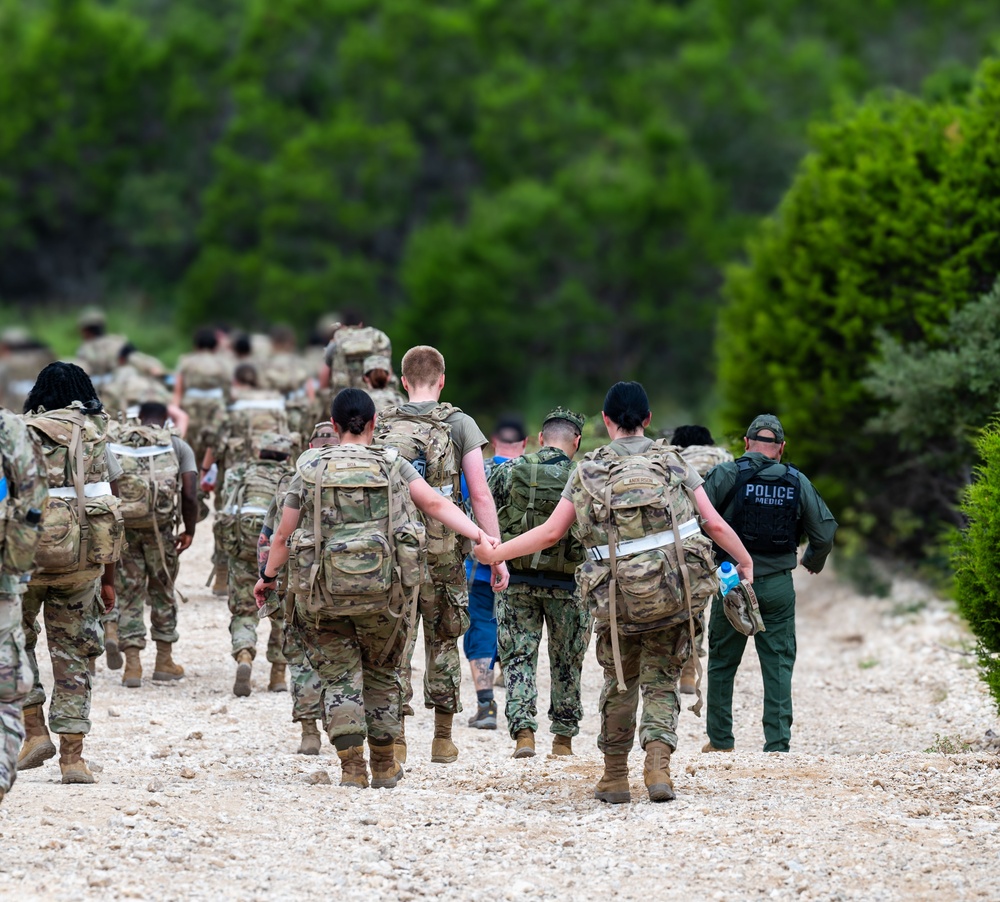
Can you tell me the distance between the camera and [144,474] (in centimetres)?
1149

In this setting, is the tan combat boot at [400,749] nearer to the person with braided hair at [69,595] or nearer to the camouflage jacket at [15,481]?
the person with braided hair at [69,595]

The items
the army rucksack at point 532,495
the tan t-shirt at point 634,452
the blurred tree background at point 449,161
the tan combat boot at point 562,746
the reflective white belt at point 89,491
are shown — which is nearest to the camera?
the tan t-shirt at point 634,452

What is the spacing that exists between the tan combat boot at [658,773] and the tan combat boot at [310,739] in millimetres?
2447

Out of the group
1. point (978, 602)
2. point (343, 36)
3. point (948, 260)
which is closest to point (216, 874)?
point (978, 602)

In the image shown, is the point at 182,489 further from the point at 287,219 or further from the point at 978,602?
the point at 287,219

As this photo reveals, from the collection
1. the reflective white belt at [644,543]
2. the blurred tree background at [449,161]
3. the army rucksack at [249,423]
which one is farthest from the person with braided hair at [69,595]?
the blurred tree background at [449,161]

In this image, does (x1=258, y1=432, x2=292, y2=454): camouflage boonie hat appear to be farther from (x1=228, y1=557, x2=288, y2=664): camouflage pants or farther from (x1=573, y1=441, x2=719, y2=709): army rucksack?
(x1=573, y1=441, x2=719, y2=709): army rucksack

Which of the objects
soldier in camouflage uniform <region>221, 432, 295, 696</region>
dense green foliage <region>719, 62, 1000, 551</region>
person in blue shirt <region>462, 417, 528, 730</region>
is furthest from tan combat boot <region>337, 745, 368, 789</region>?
dense green foliage <region>719, 62, 1000, 551</region>

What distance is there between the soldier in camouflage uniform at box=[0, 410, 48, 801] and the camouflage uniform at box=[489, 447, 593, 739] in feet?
10.8

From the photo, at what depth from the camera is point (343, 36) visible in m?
49.9

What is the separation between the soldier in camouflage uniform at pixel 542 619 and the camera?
9414 mm

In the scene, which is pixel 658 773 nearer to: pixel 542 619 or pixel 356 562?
A: pixel 356 562

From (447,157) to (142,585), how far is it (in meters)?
37.6

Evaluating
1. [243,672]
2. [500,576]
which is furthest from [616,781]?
[243,672]
